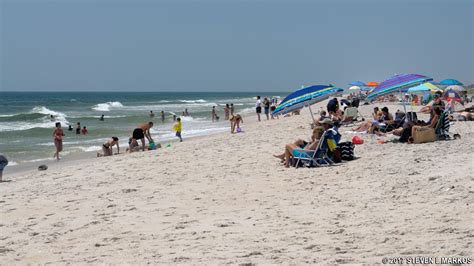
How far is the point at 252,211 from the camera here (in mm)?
6762

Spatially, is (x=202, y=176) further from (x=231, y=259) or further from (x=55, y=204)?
(x=231, y=259)

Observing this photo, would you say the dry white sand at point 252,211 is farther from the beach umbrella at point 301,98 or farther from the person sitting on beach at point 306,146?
the beach umbrella at point 301,98

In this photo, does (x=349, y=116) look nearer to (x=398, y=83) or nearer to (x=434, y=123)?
(x=398, y=83)

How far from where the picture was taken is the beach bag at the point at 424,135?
10930 millimetres

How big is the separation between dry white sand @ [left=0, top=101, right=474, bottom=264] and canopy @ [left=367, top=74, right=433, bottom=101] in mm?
1803

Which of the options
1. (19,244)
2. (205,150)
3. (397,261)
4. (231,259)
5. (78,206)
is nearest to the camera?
(397,261)

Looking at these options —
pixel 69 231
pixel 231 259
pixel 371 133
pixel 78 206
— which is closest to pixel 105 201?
pixel 78 206

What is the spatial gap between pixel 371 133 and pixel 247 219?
7725 millimetres

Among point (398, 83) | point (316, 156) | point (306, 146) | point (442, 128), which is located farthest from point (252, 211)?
point (398, 83)

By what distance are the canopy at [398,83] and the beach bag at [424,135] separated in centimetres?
163

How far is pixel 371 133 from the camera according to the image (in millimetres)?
13273

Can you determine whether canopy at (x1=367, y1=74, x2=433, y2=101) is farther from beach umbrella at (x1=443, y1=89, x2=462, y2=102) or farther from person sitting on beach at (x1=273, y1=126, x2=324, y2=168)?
beach umbrella at (x1=443, y1=89, x2=462, y2=102)

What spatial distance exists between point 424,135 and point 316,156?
276 cm

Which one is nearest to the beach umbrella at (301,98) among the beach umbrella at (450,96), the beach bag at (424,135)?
the beach bag at (424,135)
